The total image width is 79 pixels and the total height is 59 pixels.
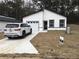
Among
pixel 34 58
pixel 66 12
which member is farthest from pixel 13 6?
pixel 34 58

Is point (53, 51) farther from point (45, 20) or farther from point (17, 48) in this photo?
point (45, 20)

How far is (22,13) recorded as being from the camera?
193 feet

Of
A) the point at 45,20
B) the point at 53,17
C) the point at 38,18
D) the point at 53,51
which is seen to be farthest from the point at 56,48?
the point at 38,18

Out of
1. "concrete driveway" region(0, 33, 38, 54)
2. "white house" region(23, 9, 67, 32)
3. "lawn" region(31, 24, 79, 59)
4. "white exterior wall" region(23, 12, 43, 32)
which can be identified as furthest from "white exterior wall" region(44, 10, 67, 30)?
"concrete driveway" region(0, 33, 38, 54)

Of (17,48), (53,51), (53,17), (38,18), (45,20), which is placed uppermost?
(53,17)

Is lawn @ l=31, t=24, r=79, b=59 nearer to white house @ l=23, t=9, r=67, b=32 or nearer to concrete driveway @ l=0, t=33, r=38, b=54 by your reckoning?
concrete driveway @ l=0, t=33, r=38, b=54

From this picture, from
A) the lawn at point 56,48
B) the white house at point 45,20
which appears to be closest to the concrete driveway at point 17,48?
the lawn at point 56,48

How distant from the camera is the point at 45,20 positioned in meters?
39.4

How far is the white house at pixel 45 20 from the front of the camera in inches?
1524

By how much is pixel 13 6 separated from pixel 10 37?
3924cm

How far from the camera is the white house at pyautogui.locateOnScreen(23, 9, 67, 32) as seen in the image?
3871 centimetres

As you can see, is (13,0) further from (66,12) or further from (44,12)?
(44,12)

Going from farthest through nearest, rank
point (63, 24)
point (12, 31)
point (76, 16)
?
point (76, 16) < point (63, 24) < point (12, 31)

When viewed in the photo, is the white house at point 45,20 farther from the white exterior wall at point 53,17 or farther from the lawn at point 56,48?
the lawn at point 56,48
